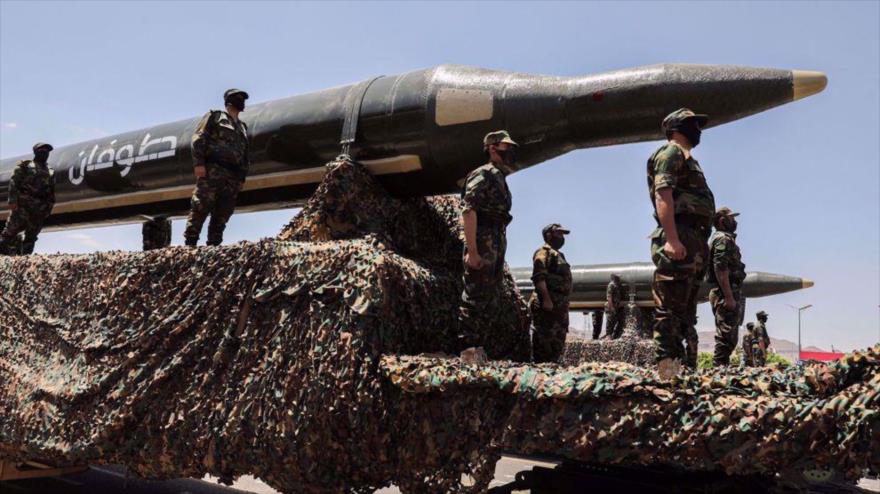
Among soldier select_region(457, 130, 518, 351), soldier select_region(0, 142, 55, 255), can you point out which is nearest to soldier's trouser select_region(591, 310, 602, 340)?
soldier select_region(0, 142, 55, 255)

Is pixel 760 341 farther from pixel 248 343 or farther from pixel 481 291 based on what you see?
pixel 248 343

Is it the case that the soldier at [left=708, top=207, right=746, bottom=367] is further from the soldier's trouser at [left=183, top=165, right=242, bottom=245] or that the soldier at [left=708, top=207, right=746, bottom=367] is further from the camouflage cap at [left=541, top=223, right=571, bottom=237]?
the soldier's trouser at [left=183, top=165, right=242, bottom=245]

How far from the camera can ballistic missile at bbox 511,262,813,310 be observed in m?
14.7

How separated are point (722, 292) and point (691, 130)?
2.63 meters

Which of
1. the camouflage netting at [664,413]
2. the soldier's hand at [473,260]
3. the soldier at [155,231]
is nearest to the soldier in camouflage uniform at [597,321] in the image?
the soldier at [155,231]

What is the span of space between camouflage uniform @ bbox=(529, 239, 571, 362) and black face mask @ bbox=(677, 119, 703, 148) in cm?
226

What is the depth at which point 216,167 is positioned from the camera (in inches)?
195

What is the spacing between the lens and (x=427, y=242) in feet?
15.9

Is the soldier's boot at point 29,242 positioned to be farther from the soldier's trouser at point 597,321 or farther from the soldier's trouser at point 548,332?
the soldier's trouser at point 597,321

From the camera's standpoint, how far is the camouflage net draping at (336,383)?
232 cm

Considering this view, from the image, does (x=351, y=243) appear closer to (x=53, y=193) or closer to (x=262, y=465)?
(x=262, y=465)

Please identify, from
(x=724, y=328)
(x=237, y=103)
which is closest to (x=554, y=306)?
(x=724, y=328)

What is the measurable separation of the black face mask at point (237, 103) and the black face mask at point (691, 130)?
124 inches

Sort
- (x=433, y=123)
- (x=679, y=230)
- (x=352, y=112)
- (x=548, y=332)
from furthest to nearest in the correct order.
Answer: (x=548, y=332)
(x=352, y=112)
(x=433, y=123)
(x=679, y=230)
